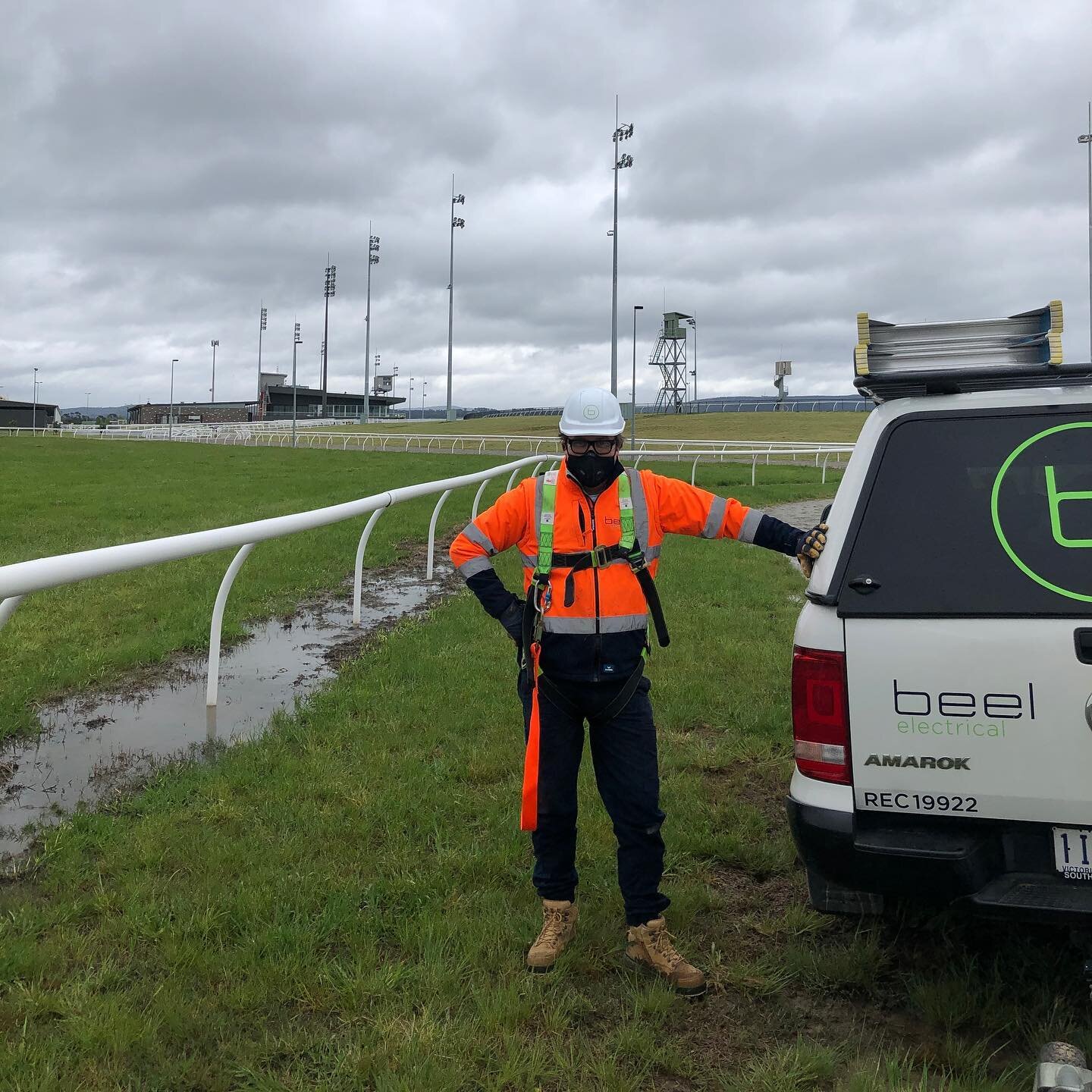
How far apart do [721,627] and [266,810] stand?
4469 millimetres

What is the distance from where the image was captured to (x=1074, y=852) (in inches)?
103

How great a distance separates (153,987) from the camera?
2.92m

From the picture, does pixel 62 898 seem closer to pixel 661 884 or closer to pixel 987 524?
pixel 661 884

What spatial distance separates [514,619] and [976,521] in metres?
1.44

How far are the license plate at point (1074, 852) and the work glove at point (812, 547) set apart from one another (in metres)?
0.97

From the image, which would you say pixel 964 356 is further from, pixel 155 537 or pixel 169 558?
pixel 155 537

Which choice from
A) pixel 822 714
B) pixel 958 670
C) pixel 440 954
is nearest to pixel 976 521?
pixel 958 670

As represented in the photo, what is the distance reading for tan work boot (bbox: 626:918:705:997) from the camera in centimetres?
306

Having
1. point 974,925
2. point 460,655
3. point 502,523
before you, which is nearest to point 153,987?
point 502,523

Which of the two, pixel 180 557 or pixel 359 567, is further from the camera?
pixel 359 567

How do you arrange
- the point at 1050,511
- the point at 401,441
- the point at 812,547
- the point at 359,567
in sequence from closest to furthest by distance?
the point at 1050,511, the point at 812,547, the point at 359,567, the point at 401,441

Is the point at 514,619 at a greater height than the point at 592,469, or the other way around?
the point at 592,469

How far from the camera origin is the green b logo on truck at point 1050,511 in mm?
2629

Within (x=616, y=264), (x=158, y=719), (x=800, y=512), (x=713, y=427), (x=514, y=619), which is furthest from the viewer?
(x=713, y=427)
